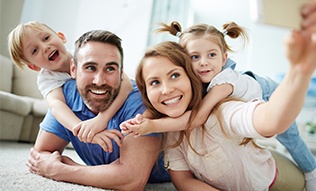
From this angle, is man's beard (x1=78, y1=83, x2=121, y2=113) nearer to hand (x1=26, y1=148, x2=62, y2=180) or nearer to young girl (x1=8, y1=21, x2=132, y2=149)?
young girl (x1=8, y1=21, x2=132, y2=149)

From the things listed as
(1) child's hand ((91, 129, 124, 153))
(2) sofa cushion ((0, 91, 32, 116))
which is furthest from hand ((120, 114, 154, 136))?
(2) sofa cushion ((0, 91, 32, 116))

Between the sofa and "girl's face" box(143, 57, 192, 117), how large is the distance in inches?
42.0

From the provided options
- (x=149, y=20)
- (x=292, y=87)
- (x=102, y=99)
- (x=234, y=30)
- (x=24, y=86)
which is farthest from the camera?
(x=149, y=20)

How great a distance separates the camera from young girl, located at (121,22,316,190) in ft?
2.86

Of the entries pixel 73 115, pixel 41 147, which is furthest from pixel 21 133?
pixel 73 115

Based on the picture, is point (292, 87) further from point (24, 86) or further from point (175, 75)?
point (24, 86)

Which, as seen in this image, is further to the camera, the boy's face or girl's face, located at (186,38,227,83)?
the boy's face

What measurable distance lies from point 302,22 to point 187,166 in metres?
0.74

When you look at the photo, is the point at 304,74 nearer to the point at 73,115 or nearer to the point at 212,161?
the point at 212,161

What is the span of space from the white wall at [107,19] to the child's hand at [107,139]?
2391 millimetres

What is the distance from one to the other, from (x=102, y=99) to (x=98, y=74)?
0.08 metres

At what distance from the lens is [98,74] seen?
100 centimetres

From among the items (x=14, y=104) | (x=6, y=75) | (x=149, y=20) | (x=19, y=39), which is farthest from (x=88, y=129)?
(x=149, y=20)

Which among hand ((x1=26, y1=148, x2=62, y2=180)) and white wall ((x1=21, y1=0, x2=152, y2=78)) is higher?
white wall ((x1=21, y1=0, x2=152, y2=78))
